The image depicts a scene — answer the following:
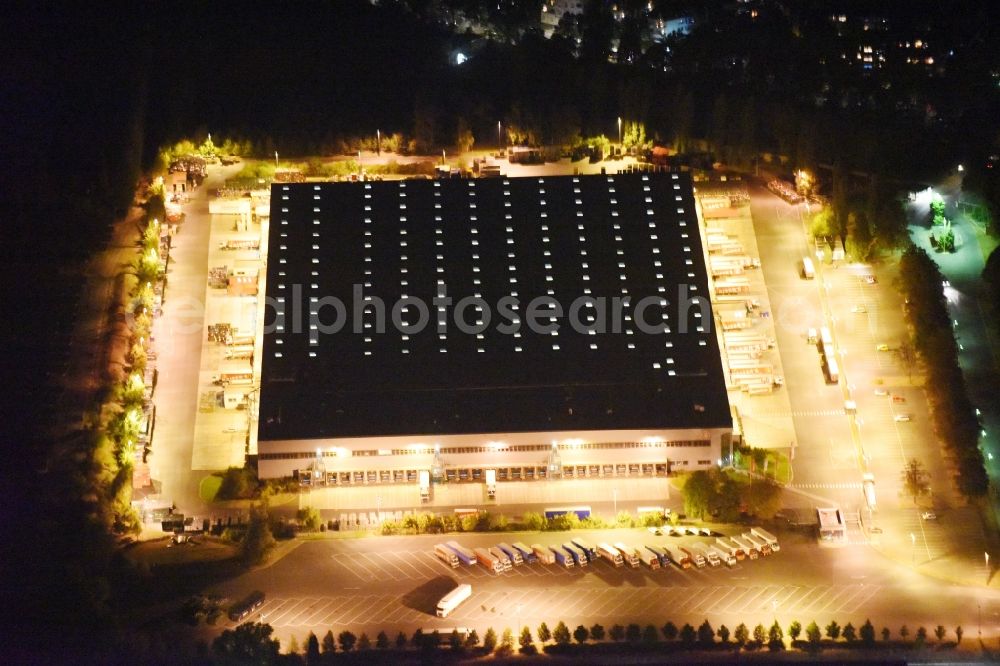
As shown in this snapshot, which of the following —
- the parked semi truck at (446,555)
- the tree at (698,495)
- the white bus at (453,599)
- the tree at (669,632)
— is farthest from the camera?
the tree at (698,495)

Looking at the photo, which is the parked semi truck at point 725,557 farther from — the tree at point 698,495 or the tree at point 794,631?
the tree at point 794,631

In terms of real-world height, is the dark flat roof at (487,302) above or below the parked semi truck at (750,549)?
above

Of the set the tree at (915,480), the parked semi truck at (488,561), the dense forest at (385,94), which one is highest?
the dense forest at (385,94)

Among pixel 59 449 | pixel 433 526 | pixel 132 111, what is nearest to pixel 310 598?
pixel 433 526

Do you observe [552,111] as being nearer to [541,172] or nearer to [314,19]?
[541,172]

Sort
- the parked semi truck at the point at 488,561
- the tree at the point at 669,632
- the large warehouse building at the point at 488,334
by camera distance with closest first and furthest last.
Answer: the tree at the point at 669,632
the parked semi truck at the point at 488,561
the large warehouse building at the point at 488,334

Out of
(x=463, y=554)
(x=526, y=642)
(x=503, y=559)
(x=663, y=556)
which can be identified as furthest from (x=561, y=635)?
(x=663, y=556)

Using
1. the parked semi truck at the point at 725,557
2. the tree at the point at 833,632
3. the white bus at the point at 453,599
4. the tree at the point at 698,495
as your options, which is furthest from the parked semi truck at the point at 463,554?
the tree at the point at 833,632
